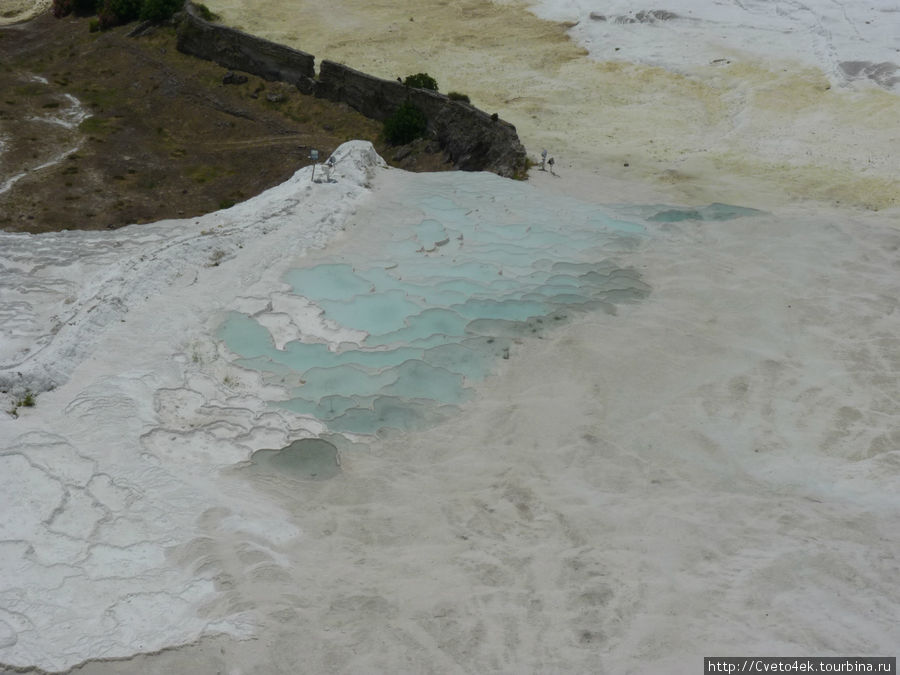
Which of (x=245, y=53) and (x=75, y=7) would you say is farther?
(x=75, y=7)

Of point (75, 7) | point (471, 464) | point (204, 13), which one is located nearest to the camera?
point (471, 464)

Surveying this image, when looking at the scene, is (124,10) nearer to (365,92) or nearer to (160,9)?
(160,9)

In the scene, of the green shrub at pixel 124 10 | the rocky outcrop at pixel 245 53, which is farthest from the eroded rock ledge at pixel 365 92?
the green shrub at pixel 124 10

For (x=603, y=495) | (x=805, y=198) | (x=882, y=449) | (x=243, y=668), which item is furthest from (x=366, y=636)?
(x=805, y=198)

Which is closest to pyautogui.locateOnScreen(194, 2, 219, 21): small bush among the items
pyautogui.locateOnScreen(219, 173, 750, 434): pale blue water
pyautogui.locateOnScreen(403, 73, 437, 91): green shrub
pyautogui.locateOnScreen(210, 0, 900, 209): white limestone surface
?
pyautogui.locateOnScreen(210, 0, 900, 209): white limestone surface

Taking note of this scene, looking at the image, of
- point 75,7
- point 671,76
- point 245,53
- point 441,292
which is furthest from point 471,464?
point 75,7

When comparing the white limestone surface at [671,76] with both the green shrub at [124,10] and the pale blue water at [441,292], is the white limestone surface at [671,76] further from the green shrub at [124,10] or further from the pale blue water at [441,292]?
the green shrub at [124,10]
